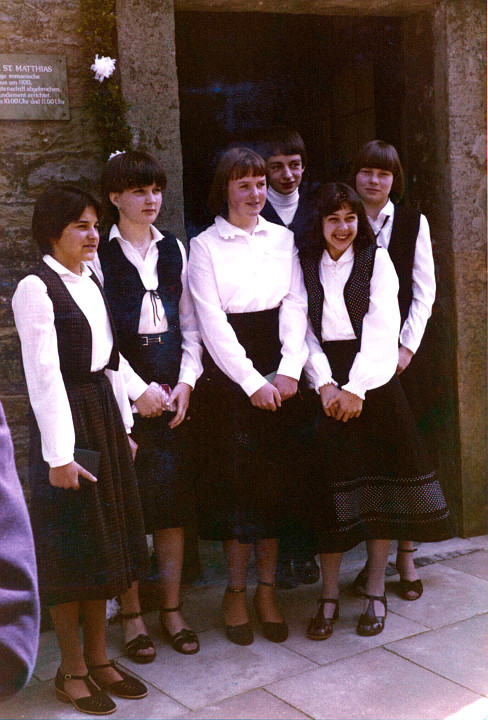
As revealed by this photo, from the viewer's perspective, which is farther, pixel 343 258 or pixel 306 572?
pixel 306 572

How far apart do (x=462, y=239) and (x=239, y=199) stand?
1599mm

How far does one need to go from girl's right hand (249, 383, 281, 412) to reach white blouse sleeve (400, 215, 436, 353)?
783 mm

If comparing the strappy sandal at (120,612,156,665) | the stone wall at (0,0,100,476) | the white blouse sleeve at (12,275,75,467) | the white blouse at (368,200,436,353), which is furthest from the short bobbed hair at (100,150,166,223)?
the strappy sandal at (120,612,156,665)

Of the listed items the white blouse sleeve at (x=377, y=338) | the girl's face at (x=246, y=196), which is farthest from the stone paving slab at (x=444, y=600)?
the girl's face at (x=246, y=196)

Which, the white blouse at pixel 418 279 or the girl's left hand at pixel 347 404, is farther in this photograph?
the white blouse at pixel 418 279

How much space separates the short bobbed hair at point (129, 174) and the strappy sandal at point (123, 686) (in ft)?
5.93

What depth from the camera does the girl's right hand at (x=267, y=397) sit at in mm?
3312

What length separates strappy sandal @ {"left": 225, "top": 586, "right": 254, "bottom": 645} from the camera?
3.39 meters

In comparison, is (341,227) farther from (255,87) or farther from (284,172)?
(255,87)

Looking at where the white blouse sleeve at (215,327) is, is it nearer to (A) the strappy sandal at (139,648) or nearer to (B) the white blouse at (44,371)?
(B) the white blouse at (44,371)

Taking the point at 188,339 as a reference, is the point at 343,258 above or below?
above

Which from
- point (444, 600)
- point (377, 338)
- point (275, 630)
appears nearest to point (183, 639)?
point (275, 630)

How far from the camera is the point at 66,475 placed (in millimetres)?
2834

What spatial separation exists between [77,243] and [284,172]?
1212 millimetres
